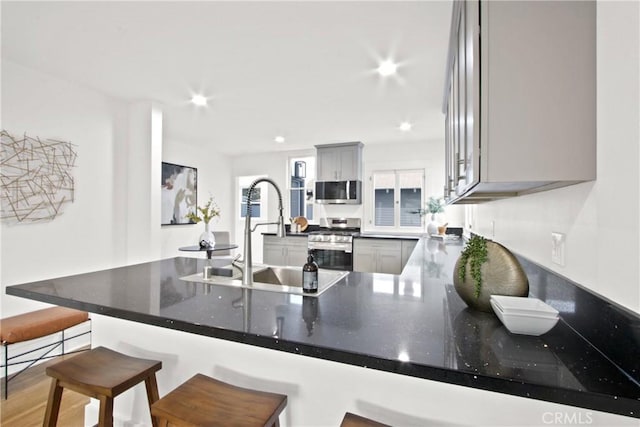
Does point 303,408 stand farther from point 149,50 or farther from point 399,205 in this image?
point 399,205

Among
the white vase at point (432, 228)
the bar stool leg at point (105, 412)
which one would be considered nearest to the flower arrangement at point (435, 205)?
the white vase at point (432, 228)

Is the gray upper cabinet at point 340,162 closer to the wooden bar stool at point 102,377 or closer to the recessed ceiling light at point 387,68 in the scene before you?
the recessed ceiling light at point 387,68

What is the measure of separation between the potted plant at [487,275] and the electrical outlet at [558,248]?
12 centimetres

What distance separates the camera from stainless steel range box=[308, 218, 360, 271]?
4.73 metres

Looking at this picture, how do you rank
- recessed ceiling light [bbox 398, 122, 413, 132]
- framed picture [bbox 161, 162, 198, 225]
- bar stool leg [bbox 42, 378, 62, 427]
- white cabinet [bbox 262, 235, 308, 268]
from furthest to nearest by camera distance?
white cabinet [bbox 262, 235, 308, 268]
framed picture [bbox 161, 162, 198, 225]
recessed ceiling light [bbox 398, 122, 413, 132]
bar stool leg [bbox 42, 378, 62, 427]

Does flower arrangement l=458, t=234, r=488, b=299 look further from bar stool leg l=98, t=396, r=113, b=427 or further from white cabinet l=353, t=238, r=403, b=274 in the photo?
white cabinet l=353, t=238, r=403, b=274

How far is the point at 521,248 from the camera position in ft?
4.72

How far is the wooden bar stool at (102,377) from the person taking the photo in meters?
1.15

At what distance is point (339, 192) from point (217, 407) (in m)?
4.21

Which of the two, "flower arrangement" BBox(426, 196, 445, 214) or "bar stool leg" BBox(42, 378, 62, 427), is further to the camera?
"flower arrangement" BBox(426, 196, 445, 214)

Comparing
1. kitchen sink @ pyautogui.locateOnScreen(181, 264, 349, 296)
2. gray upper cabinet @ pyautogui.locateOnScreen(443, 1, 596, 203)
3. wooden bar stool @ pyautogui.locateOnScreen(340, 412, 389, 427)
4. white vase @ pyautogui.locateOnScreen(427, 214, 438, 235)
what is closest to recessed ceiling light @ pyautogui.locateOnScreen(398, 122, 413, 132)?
white vase @ pyautogui.locateOnScreen(427, 214, 438, 235)

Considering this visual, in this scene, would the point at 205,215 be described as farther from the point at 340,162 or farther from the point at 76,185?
the point at 340,162

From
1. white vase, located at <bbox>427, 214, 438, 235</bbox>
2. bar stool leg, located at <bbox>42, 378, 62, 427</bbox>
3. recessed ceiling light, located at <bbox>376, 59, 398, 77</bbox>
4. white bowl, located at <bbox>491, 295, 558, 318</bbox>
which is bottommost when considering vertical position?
bar stool leg, located at <bbox>42, 378, 62, 427</bbox>

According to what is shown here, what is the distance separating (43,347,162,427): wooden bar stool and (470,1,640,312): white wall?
155cm
